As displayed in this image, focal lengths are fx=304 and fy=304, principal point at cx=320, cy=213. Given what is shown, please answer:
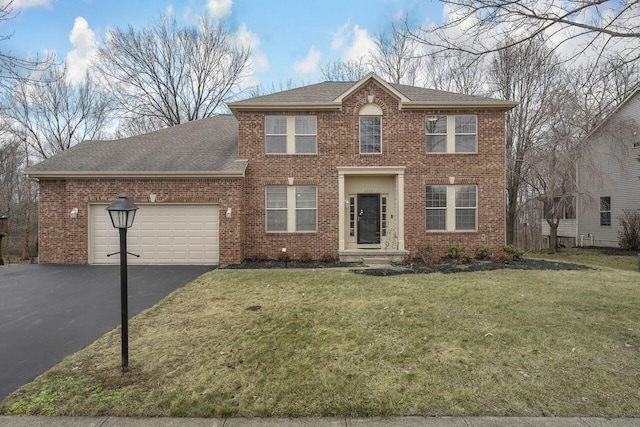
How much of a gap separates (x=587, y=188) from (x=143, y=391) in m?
22.3

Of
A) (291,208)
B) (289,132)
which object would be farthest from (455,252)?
(289,132)

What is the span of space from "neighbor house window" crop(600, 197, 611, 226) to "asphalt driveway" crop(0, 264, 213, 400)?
2050 cm

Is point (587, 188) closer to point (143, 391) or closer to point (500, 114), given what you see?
point (500, 114)

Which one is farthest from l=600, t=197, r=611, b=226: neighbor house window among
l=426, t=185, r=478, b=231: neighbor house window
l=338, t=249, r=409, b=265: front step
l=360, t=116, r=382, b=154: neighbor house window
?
l=360, t=116, r=382, b=154: neighbor house window

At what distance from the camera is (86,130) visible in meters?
23.5

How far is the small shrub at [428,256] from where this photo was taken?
9.89 metres

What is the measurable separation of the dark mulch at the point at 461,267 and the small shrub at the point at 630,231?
7.60 metres

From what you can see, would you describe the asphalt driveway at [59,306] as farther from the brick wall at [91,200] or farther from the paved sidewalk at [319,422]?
the paved sidewalk at [319,422]

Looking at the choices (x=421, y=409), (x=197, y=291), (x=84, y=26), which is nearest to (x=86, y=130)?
(x=84, y=26)

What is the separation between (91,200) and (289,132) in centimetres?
721

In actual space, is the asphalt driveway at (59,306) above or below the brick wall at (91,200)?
below

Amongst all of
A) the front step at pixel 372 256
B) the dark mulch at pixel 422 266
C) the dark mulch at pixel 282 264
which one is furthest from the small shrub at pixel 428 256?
the dark mulch at pixel 282 264

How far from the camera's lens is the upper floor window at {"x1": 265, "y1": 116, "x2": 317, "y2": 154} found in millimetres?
11227

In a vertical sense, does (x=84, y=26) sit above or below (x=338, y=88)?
above
